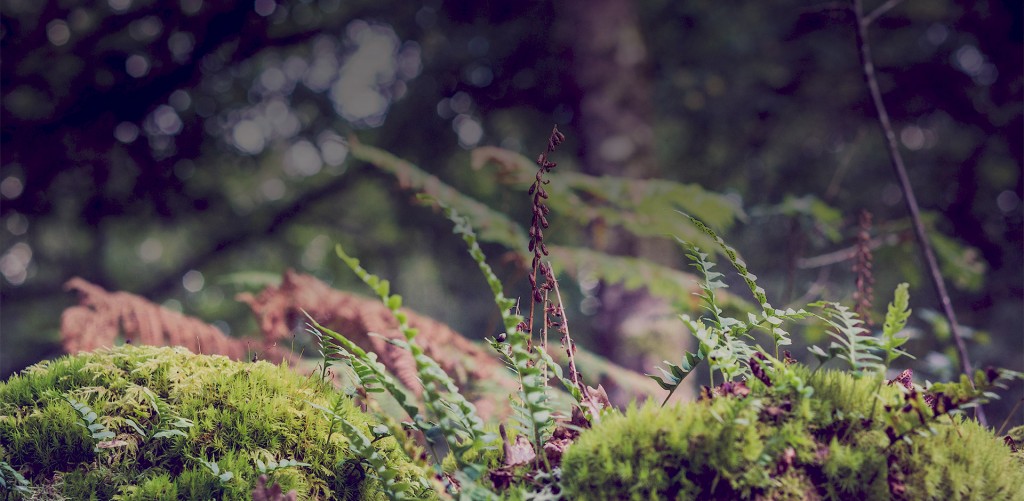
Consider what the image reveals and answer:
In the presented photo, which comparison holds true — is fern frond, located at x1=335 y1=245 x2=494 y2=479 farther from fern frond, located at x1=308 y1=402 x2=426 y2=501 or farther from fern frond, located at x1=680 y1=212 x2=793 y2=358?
fern frond, located at x1=680 y1=212 x2=793 y2=358

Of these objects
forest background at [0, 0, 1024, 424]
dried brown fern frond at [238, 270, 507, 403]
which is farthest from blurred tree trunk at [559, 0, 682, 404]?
dried brown fern frond at [238, 270, 507, 403]

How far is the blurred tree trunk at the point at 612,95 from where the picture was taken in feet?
16.3

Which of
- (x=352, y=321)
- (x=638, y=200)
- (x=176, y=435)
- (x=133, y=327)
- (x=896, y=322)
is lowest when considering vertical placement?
(x=133, y=327)

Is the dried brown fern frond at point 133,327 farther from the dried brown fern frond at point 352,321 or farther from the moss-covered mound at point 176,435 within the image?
the moss-covered mound at point 176,435

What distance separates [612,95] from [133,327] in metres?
3.97

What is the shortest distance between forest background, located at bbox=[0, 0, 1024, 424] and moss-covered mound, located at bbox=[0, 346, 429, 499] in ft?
11.7

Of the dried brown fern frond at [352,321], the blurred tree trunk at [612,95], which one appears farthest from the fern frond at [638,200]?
the blurred tree trunk at [612,95]

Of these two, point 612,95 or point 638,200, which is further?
point 612,95

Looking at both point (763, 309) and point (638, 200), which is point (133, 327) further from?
point (638, 200)

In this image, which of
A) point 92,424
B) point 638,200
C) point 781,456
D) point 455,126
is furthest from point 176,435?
point 455,126

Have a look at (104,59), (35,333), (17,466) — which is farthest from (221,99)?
(17,466)

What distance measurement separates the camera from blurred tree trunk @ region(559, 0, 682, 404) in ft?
16.3

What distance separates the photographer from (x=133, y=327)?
2.40 m

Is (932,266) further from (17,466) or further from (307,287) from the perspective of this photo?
(17,466)
